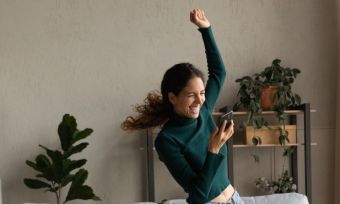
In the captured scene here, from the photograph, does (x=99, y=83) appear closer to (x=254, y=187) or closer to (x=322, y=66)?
(x=254, y=187)

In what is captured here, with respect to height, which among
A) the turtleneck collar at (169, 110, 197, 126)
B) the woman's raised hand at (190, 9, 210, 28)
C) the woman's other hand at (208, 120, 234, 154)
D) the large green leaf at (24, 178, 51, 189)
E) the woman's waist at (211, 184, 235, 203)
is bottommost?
the large green leaf at (24, 178, 51, 189)

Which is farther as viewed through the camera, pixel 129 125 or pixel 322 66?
pixel 322 66

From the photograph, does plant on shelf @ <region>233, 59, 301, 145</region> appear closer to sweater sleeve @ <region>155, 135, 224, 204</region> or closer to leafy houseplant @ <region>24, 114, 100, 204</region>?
leafy houseplant @ <region>24, 114, 100, 204</region>

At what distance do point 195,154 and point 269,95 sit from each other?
1.46m

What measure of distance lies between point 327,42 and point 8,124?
2221mm

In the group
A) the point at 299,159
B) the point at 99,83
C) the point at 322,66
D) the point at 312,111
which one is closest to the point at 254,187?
the point at 299,159

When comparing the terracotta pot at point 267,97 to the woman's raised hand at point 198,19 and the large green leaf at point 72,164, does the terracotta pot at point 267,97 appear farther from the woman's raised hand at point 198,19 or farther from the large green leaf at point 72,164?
the woman's raised hand at point 198,19

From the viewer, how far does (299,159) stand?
125 inches

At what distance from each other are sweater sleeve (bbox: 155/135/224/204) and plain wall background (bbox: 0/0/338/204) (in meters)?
1.57

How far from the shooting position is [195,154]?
160 cm

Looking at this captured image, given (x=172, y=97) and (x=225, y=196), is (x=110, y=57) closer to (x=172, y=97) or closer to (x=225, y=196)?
(x=172, y=97)

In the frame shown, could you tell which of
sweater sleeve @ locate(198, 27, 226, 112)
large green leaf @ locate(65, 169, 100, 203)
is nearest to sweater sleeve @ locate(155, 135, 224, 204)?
sweater sleeve @ locate(198, 27, 226, 112)

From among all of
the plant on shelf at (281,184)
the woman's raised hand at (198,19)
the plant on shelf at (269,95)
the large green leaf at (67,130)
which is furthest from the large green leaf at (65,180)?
the woman's raised hand at (198,19)

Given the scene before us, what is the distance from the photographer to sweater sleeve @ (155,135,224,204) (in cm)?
146
